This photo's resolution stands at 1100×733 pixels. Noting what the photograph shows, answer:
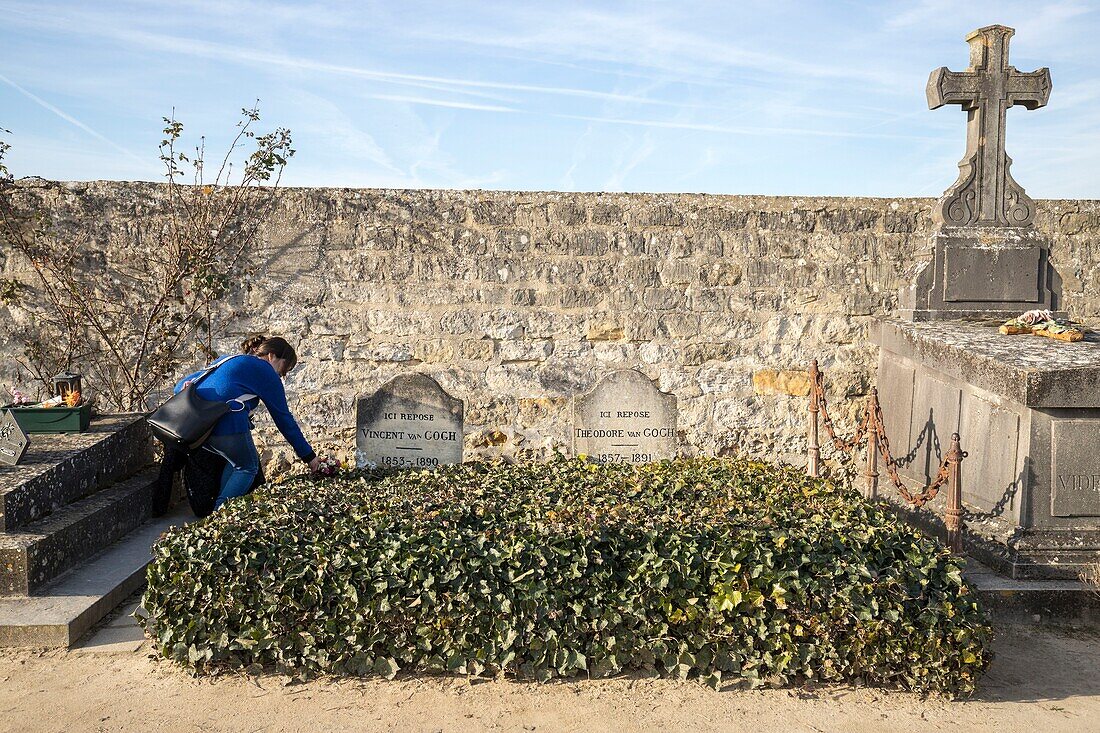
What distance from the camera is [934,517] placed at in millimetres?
4984

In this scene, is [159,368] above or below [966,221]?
below

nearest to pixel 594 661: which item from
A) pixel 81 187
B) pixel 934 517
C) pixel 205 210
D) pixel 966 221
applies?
pixel 934 517

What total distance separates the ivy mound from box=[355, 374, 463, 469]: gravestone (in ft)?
6.17

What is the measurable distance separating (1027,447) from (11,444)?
17.7 ft

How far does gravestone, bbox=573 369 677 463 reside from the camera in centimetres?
573

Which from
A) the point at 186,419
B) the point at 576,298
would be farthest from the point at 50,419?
the point at 576,298

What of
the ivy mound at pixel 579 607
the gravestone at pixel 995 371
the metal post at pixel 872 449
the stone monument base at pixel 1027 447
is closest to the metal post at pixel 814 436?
the gravestone at pixel 995 371

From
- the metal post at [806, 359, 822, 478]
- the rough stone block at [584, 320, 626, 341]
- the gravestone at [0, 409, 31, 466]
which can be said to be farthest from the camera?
the rough stone block at [584, 320, 626, 341]

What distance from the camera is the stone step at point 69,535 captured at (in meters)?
3.99

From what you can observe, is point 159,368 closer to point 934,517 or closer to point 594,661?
point 594,661

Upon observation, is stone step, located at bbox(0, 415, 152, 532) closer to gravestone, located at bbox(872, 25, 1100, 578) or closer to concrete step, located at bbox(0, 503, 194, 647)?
concrete step, located at bbox(0, 503, 194, 647)

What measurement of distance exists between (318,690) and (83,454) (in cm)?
242

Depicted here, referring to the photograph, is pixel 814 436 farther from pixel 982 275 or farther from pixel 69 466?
pixel 69 466

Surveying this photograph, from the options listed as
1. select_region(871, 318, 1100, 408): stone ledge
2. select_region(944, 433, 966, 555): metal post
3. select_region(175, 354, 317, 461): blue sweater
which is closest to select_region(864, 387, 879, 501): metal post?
select_region(871, 318, 1100, 408): stone ledge
